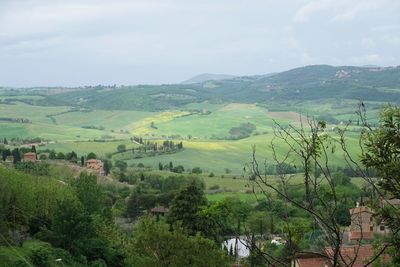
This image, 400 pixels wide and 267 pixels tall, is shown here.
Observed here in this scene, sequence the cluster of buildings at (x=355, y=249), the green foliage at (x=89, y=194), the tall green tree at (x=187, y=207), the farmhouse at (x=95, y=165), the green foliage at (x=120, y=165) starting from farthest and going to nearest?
the green foliage at (x=120, y=165) < the farmhouse at (x=95, y=165) < the green foliage at (x=89, y=194) < the tall green tree at (x=187, y=207) < the cluster of buildings at (x=355, y=249)

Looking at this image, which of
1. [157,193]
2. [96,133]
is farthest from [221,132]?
[157,193]

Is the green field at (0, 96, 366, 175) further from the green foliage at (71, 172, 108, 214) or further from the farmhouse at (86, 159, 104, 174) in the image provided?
the green foliage at (71, 172, 108, 214)

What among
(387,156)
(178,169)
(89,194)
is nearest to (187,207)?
(89,194)

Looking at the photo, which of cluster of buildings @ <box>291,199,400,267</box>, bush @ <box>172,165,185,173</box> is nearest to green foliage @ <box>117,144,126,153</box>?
bush @ <box>172,165,185,173</box>

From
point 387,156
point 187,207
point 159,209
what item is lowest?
point 159,209

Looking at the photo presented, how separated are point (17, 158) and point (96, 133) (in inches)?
2305

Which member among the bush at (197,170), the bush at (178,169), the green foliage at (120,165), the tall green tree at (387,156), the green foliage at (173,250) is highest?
the tall green tree at (387,156)

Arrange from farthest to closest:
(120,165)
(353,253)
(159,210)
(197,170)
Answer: (197,170) < (120,165) < (159,210) < (353,253)

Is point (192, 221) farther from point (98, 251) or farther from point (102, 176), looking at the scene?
point (102, 176)

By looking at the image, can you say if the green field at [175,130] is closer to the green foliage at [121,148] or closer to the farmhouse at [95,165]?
the green foliage at [121,148]

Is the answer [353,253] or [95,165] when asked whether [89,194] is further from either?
[95,165]

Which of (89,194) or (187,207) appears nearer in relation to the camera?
(187,207)

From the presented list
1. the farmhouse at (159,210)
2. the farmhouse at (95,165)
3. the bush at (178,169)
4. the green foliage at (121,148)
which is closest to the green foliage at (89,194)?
the farmhouse at (159,210)

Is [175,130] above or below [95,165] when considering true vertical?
below
